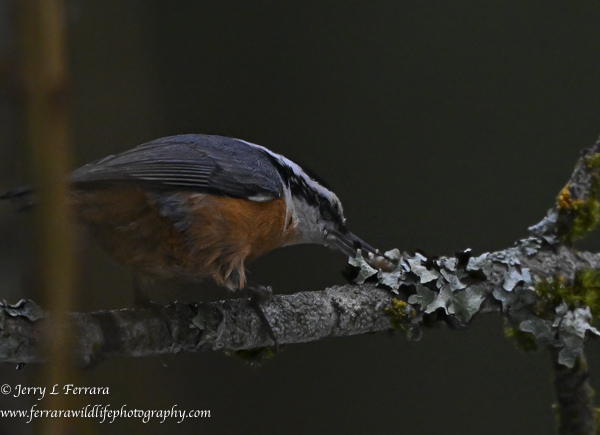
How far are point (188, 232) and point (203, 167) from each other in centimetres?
15

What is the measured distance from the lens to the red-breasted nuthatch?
94cm

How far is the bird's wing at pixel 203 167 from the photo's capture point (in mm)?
1010

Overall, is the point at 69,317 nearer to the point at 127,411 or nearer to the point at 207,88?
the point at 127,411

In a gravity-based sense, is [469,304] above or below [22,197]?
below

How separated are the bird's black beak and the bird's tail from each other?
0.96 metres

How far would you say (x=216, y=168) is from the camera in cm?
114

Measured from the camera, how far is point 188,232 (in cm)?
104

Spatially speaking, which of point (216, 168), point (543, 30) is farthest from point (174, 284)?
point (543, 30)

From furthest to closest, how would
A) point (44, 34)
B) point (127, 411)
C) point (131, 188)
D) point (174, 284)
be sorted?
point (174, 284), point (131, 188), point (127, 411), point (44, 34)

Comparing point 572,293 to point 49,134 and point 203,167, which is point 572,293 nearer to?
point 203,167

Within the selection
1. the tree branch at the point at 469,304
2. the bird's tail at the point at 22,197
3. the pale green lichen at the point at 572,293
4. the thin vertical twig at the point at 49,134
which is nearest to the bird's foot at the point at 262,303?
the tree branch at the point at 469,304

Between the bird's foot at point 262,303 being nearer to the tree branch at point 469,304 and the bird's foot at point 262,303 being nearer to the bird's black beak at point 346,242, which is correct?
the tree branch at point 469,304

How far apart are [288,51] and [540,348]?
939 millimetres

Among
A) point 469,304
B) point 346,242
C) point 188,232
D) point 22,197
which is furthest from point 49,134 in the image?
point 346,242
